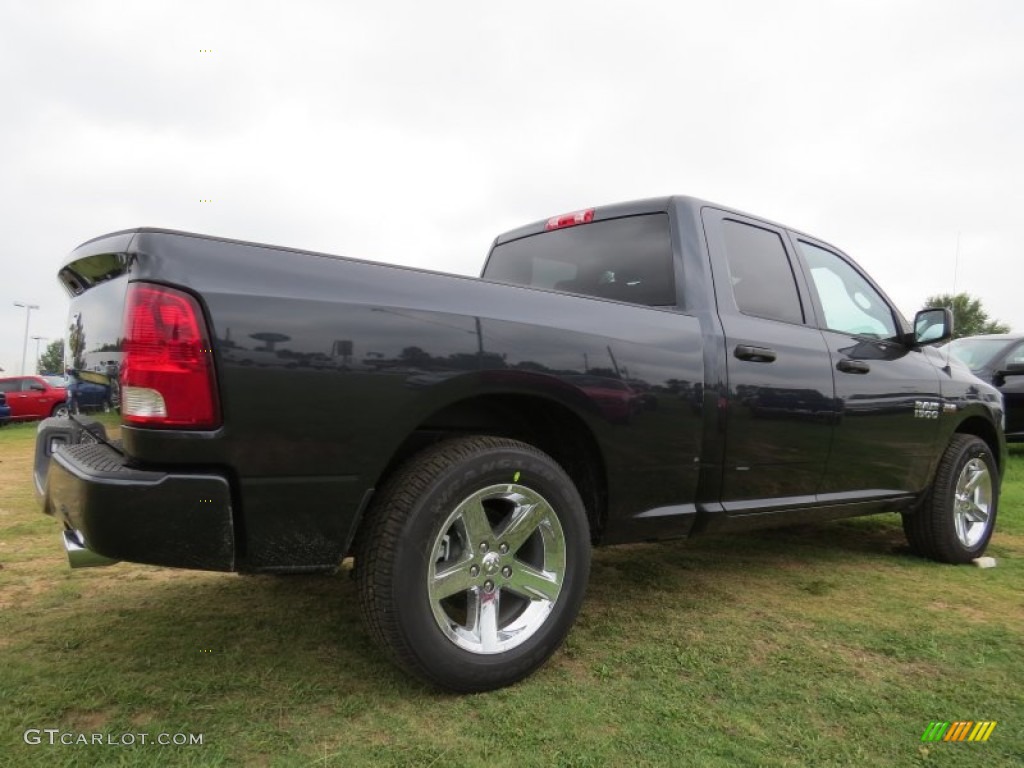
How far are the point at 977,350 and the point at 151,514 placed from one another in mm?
9785

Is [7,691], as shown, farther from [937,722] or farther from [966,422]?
[966,422]

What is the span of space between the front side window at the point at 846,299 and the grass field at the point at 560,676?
1.31m

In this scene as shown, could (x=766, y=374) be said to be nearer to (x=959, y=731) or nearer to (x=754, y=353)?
(x=754, y=353)

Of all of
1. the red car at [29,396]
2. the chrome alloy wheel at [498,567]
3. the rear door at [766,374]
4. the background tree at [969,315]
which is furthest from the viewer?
the background tree at [969,315]

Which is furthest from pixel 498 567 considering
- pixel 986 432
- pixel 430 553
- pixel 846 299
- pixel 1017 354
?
pixel 1017 354

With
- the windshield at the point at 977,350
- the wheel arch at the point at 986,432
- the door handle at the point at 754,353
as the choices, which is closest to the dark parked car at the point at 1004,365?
the windshield at the point at 977,350

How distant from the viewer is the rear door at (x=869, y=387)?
324 centimetres

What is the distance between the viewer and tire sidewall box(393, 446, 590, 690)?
1.93 meters

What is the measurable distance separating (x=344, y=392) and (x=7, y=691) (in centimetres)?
139

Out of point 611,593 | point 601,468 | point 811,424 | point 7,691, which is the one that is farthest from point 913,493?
point 7,691

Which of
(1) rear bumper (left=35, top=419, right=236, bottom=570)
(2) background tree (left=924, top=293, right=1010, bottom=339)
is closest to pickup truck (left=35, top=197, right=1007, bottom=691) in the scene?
(1) rear bumper (left=35, top=419, right=236, bottom=570)

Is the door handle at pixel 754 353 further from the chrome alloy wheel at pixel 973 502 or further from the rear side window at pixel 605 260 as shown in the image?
the chrome alloy wheel at pixel 973 502

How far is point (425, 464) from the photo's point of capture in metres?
2.05

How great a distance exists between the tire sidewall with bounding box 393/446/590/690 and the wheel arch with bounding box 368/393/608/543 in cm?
21
